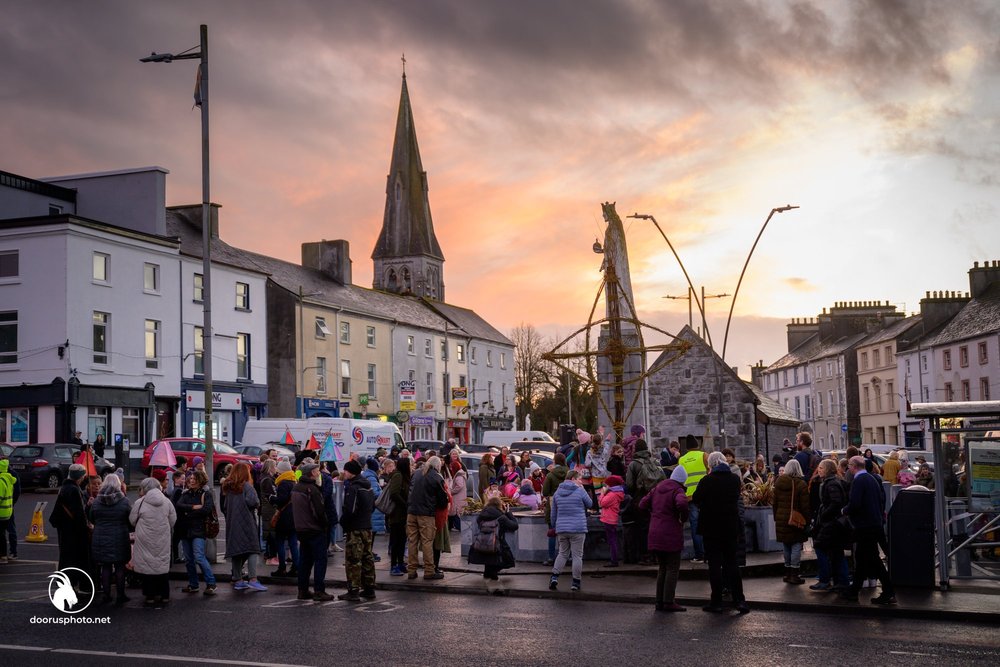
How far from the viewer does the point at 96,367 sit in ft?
145

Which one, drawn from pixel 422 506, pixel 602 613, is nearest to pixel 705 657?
pixel 602 613

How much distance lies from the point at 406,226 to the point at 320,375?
55.6 meters

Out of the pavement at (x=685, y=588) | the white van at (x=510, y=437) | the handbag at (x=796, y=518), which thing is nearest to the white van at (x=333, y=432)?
the white van at (x=510, y=437)

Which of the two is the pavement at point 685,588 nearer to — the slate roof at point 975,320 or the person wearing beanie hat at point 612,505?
the person wearing beanie hat at point 612,505

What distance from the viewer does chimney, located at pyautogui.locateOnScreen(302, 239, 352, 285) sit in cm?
6712

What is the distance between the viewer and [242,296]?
54.0 meters

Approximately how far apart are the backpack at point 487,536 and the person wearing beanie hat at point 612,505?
6.40ft

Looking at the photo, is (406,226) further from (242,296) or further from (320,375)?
(242,296)

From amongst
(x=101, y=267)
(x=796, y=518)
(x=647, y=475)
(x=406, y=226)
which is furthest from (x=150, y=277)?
(x=406, y=226)

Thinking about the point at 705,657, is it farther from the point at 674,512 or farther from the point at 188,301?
the point at 188,301

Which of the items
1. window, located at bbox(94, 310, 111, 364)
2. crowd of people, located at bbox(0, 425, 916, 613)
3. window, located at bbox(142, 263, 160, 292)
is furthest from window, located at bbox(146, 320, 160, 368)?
crowd of people, located at bbox(0, 425, 916, 613)

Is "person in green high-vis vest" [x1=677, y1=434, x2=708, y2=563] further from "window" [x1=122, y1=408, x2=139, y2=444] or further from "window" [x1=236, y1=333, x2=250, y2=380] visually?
"window" [x1=236, y1=333, x2=250, y2=380]

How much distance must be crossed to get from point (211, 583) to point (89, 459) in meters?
9.99
